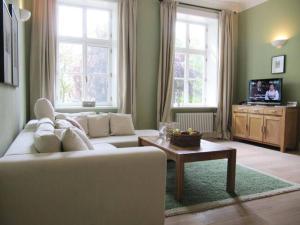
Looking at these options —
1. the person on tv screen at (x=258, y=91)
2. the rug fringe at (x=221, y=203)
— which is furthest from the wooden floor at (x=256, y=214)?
the person on tv screen at (x=258, y=91)

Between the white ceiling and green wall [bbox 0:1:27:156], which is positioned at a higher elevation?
the white ceiling

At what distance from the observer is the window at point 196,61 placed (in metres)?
5.83

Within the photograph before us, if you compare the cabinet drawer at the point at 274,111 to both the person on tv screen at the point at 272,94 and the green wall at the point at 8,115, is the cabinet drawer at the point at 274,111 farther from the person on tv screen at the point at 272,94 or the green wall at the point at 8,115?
the green wall at the point at 8,115

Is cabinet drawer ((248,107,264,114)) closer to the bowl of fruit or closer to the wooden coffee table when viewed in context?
the wooden coffee table

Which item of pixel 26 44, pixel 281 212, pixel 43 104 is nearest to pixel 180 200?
pixel 281 212

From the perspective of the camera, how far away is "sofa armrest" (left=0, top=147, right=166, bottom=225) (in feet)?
4.64

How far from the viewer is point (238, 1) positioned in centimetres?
574

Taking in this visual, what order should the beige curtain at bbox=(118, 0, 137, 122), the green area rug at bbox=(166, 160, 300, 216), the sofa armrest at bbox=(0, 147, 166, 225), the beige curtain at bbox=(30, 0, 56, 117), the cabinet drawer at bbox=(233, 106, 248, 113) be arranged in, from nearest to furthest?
the sofa armrest at bbox=(0, 147, 166, 225)
the green area rug at bbox=(166, 160, 300, 216)
the beige curtain at bbox=(30, 0, 56, 117)
the beige curtain at bbox=(118, 0, 137, 122)
the cabinet drawer at bbox=(233, 106, 248, 113)

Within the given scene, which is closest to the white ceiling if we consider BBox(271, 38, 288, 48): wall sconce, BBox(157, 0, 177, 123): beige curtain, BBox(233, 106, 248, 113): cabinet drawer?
BBox(157, 0, 177, 123): beige curtain

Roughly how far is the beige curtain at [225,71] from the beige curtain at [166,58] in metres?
1.31

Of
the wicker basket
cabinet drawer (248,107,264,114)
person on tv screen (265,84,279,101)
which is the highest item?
person on tv screen (265,84,279,101)

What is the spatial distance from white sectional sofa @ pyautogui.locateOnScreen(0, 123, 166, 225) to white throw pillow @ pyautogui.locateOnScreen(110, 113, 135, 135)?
2.04m

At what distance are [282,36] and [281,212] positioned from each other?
156 inches

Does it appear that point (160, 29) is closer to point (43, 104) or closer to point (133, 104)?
point (133, 104)
